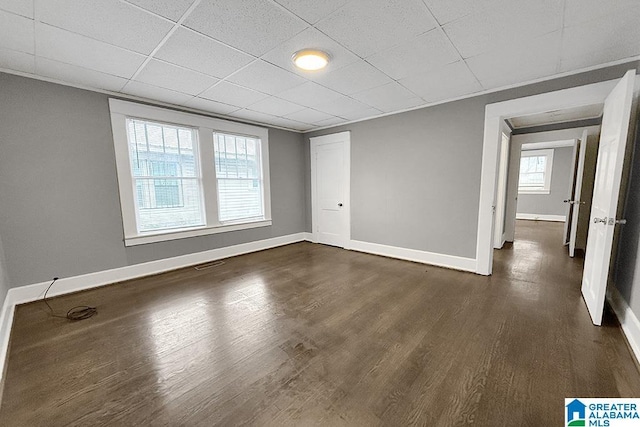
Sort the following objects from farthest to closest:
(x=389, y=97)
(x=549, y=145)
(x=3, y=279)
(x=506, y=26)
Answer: (x=549, y=145), (x=389, y=97), (x=3, y=279), (x=506, y=26)

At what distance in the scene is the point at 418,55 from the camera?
234 cm

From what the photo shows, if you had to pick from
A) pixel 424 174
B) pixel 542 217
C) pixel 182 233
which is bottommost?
pixel 542 217

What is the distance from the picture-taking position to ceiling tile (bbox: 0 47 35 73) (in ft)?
7.32

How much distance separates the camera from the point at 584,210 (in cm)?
463

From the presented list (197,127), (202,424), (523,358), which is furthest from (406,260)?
(197,127)

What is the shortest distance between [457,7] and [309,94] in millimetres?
1947

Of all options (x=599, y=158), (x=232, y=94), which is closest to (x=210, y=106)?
(x=232, y=94)

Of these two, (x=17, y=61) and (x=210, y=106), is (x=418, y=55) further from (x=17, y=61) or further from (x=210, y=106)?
(x=17, y=61)

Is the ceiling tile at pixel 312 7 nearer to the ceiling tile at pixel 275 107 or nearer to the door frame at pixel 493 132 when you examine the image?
the ceiling tile at pixel 275 107

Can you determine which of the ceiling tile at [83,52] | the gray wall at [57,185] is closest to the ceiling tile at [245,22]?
the ceiling tile at [83,52]

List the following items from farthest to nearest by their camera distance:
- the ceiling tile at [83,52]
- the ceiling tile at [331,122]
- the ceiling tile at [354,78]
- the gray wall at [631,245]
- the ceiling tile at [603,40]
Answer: the ceiling tile at [331,122], the ceiling tile at [354,78], the gray wall at [631,245], the ceiling tile at [83,52], the ceiling tile at [603,40]

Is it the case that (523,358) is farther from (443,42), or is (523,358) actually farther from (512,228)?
(512,228)

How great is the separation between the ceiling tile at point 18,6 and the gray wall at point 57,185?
146 cm

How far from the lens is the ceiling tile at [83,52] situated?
1.98m
